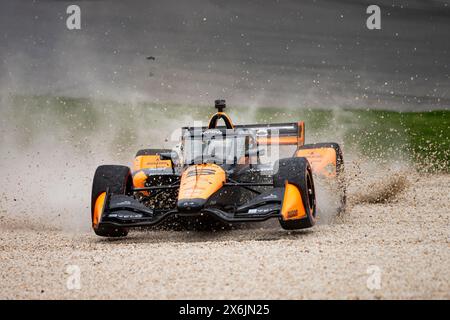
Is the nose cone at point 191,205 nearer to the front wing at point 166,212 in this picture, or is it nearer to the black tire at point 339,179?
the front wing at point 166,212

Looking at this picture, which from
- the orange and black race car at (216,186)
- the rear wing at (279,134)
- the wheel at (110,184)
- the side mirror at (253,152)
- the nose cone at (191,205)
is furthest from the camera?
the rear wing at (279,134)

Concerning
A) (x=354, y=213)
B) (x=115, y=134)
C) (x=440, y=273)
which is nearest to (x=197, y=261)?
(x=440, y=273)

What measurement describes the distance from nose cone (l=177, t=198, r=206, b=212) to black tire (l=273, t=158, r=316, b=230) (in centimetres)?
110

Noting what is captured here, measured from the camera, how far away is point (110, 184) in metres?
9.84

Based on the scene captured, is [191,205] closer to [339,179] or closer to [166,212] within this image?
[166,212]

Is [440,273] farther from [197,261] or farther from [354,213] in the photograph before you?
[354,213]

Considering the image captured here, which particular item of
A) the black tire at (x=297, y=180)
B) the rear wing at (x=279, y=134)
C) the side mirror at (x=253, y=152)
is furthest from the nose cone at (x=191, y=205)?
the rear wing at (x=279, y=134)

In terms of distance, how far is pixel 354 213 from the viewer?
11867 mm

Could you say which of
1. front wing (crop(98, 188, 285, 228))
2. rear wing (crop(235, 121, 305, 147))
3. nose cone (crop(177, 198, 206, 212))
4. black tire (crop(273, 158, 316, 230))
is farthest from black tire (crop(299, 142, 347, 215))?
nose cone (crop(177, 198, 206, 212))

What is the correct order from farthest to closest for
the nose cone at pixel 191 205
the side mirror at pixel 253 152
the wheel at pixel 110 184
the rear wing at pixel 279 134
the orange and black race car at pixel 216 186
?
the rear wing at pixel 279 134 < the side mirror at pixel 253 152 < the wheel at pixel 110 184 < the orange and black race car at pixel 216 186 < the nose cone at pixel 191 205

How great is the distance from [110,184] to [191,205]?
1638 mm

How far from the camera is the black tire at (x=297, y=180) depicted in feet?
29.6

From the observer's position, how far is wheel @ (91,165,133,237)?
A: 971 cm
